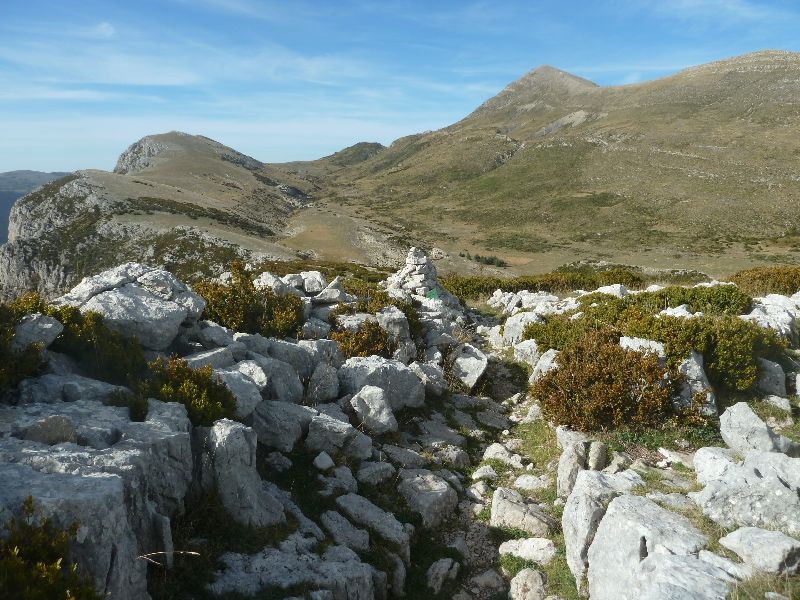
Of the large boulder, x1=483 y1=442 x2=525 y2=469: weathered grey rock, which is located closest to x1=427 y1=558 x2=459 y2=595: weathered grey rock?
x1=483 y1=442 x2=525 y2=469: weathered grey rock

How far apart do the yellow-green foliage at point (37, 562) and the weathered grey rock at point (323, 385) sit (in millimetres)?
7177

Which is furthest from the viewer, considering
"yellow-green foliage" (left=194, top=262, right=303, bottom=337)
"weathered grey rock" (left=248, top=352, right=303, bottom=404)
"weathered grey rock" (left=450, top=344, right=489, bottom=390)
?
"weathered grey rock" (left=450, top=344, right=489, bottom=390)

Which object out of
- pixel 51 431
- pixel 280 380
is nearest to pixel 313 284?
pixel 280 380

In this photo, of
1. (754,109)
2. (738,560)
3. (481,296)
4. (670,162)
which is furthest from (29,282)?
(754,109)

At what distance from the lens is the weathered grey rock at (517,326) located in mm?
19453

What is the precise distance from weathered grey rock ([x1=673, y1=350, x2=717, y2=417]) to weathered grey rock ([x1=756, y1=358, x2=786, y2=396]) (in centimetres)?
170

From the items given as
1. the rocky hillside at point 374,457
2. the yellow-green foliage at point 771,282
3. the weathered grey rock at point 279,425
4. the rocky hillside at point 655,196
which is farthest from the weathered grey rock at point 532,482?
the rocky hillside at point 655,196

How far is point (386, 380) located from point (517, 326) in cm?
792

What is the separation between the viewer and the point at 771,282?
26.4m

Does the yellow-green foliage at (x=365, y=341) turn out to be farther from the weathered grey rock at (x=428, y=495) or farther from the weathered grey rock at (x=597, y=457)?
the weathered grey rock at (x=597, y=457)

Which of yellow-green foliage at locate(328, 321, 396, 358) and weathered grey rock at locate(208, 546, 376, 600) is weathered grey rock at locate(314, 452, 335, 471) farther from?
yellow-green foliage at locate(328, 321, 396, 358)

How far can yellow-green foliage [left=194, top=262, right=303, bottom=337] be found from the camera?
51.4 feet

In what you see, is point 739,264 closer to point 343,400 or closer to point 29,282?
point 343,400

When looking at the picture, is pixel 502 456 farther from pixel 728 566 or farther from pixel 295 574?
pixel 295 574
